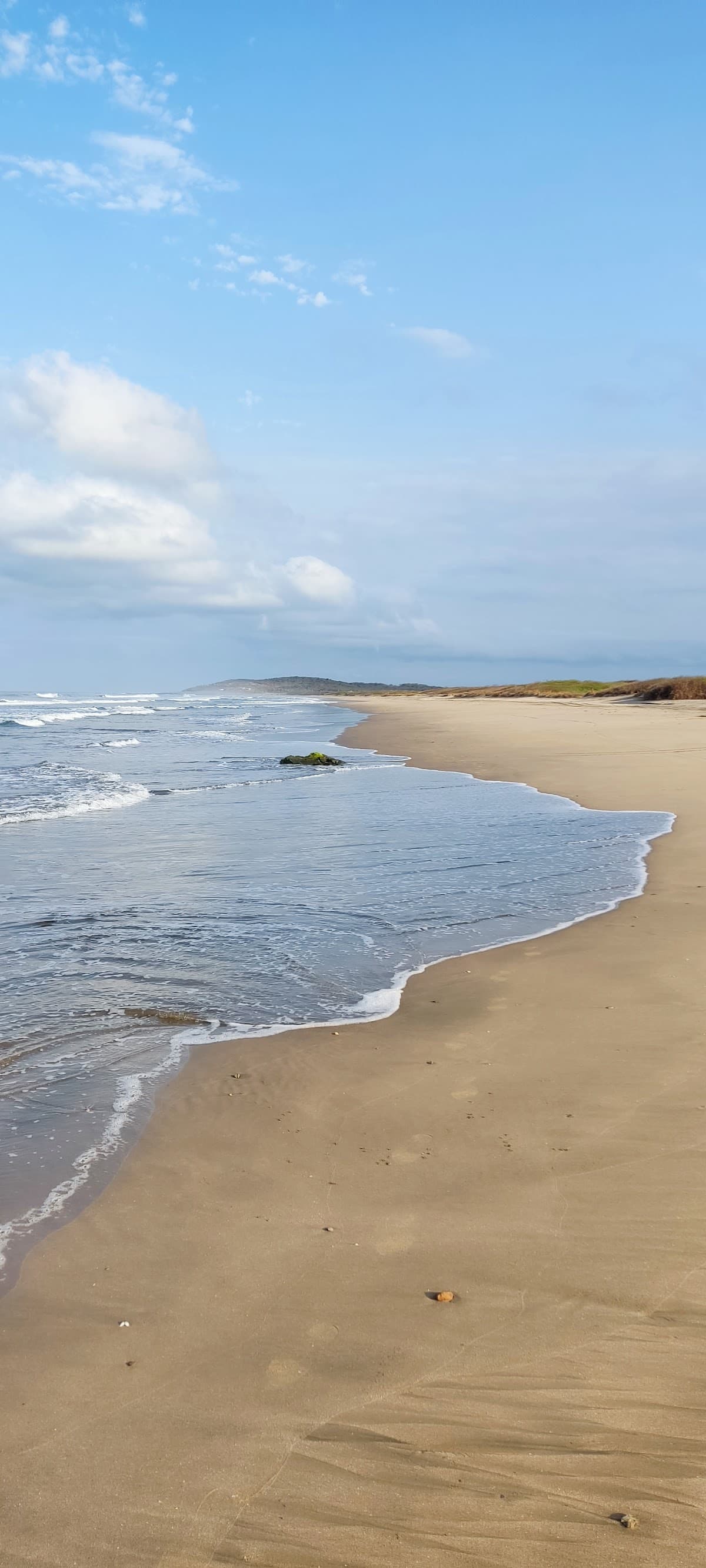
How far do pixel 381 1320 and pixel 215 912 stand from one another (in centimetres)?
618

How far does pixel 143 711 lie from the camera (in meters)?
72.6

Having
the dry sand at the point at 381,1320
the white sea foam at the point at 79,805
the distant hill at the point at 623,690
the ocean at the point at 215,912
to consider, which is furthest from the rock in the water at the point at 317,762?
the distant hill at the point at 623,690

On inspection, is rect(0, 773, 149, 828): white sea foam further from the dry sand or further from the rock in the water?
the dry sand

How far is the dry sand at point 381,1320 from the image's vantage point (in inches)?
102

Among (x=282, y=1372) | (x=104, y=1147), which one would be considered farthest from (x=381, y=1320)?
(x=104, y=1147)

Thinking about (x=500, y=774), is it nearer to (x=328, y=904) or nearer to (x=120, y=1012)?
(x=328, y=904)

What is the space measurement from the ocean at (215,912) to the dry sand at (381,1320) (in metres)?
0.45

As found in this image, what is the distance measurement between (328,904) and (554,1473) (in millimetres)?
7091

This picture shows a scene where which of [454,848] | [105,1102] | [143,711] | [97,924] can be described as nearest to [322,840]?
[454,848]

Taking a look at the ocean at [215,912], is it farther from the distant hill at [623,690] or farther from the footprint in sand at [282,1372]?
the distant hill at [623,690]

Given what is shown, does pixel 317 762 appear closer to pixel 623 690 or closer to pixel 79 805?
pixel 79 805

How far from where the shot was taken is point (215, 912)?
368 inches

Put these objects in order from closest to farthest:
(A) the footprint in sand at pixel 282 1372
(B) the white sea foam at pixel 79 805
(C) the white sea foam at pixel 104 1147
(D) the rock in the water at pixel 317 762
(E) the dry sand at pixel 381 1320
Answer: (E) the dry sand at pixel 381 1320, (A) the footprint in sand at pixel 282 1372, (C) the white sea foam at pixel 104 1147, (B) the white sea foam at pixel 79 805, (D) the rock in the water at pixel 317 762

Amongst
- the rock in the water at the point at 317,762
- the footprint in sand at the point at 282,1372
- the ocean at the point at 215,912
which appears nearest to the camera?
the footprint in sand at the point at 282,1372
